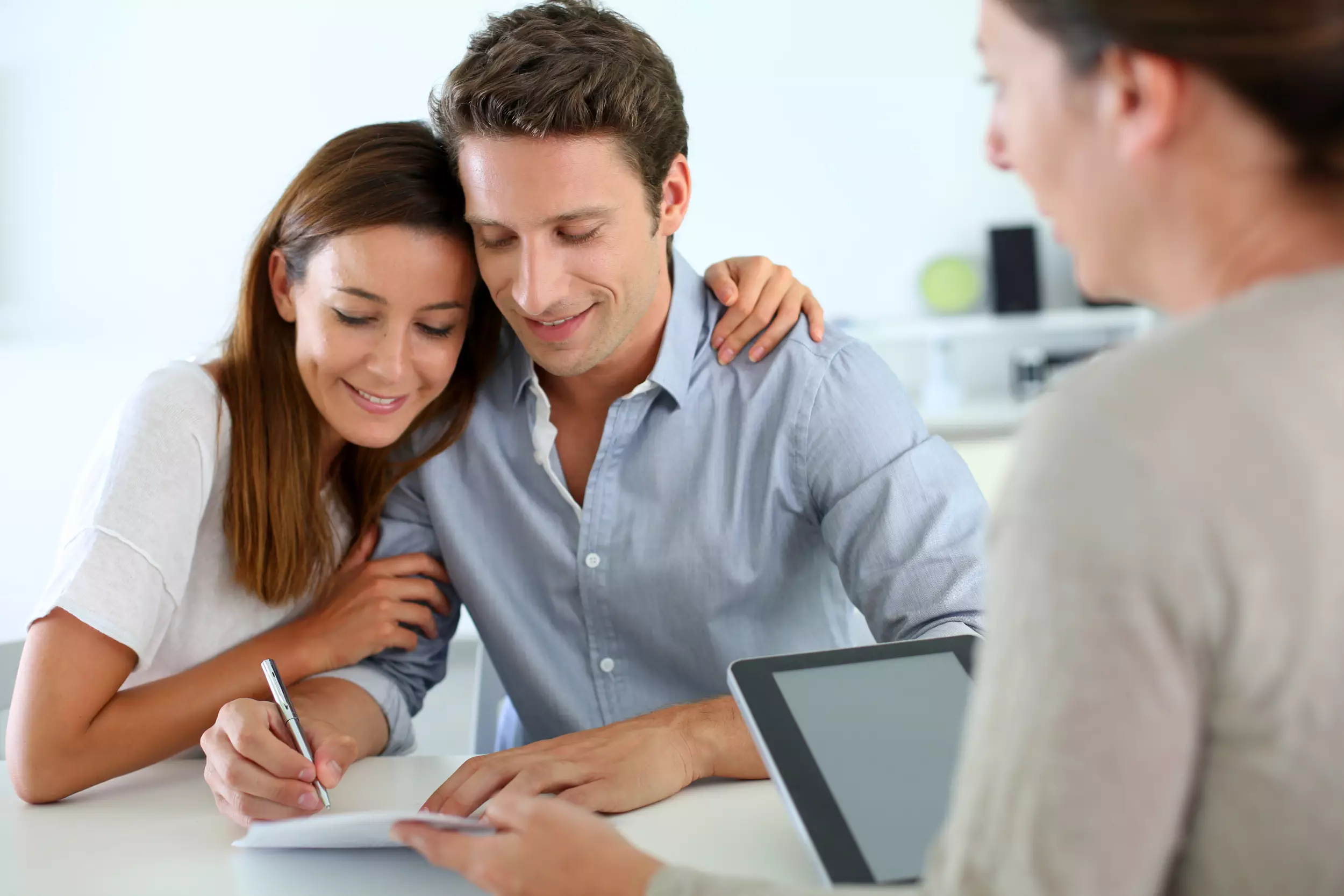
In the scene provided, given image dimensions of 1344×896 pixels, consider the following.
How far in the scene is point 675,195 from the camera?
1.63m

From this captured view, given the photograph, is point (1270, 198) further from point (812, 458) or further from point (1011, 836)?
point (812, 458)

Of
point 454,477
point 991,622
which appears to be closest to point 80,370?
point 454,477

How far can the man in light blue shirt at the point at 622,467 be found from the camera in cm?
144

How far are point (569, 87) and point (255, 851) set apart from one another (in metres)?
0.90

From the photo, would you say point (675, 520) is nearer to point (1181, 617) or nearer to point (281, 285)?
point (281, 285)

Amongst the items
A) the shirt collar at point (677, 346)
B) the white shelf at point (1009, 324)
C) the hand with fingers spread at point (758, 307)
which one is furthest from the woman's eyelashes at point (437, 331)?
the white shelf at point (1009, 324)

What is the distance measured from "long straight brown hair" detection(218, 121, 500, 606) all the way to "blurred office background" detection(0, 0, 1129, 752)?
248 cm

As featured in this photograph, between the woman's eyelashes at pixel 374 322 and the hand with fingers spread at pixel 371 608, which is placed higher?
the woman's eyelashes at pixel 374 322

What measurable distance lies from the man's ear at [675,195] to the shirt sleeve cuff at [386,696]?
67 cm

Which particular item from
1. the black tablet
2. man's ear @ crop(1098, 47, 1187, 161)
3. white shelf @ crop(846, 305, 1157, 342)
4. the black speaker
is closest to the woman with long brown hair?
the black tablet

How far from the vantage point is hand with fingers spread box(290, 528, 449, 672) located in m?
1.47

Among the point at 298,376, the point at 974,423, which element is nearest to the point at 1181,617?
the point at 298,376

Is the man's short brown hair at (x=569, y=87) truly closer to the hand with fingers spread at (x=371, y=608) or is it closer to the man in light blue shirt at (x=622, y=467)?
the man in light blue shirt at (x=622, y=467)

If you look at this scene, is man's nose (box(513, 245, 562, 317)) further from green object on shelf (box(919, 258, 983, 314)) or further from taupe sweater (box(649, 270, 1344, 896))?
green object on shelf (box(919, 258, 983, 314))
